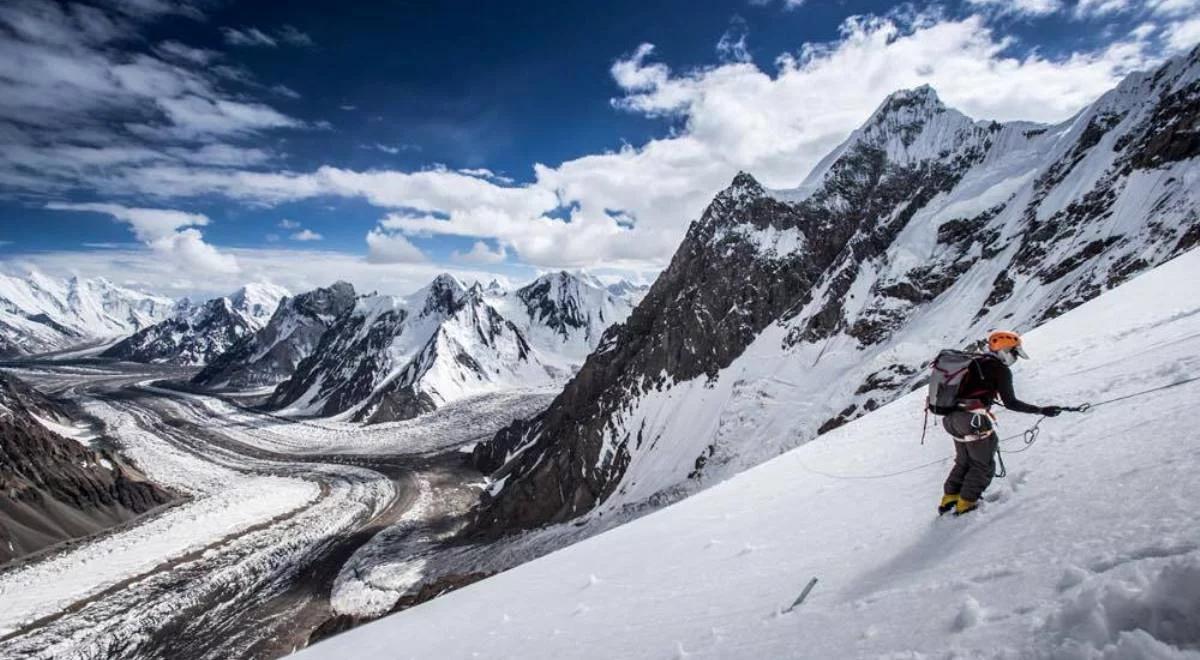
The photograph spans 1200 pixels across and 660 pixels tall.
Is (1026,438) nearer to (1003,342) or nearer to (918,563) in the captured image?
(1003,342)

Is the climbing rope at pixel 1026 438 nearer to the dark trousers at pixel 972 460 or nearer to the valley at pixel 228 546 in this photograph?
the dark trousers at pixel 972 460

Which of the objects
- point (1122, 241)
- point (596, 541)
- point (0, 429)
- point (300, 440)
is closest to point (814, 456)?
point (596, 541)

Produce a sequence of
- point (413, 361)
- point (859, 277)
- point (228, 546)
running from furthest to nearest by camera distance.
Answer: point (413, 361) → point (859, 277) → point (228, 546)

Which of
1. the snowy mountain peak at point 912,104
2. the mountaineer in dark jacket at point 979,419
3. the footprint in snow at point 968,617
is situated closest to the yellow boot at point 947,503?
the mountaineer in dark jacket at point 979,419

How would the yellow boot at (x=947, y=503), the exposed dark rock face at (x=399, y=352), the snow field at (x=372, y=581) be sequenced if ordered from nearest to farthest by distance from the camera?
the yellow boot at (x=947, y=503) → the snow field at (x=372, y=581) → the exposed dark rock face at (x=399, y=352)

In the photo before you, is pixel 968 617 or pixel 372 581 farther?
pixel 372 581

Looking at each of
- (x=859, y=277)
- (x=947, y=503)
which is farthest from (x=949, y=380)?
(x=859, y=277)

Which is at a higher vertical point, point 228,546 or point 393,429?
point 393,429
